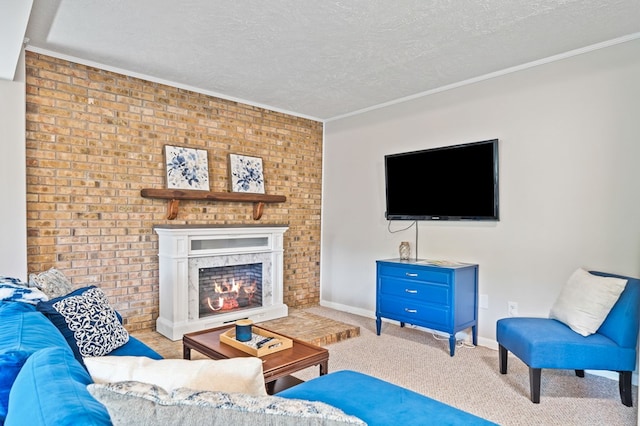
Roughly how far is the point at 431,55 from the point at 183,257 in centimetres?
278

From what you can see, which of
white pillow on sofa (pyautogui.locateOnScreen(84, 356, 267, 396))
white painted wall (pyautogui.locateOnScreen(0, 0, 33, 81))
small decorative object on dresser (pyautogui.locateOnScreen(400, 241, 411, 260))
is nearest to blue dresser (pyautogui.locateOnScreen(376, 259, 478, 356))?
small decorative object on dresser (pyautogui.locateOnScreen(400, 241, 411, 260))

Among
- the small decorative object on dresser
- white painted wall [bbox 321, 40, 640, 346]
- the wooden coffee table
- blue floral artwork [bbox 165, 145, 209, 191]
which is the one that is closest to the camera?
the wooden coffee table

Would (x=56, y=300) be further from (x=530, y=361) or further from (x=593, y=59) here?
(x=593, y=59)

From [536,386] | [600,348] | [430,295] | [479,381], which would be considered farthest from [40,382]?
[430,295]

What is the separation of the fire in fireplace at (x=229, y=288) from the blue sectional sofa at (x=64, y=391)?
1827 millimetres

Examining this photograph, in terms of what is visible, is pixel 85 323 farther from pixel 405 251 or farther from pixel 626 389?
pixel 626 389

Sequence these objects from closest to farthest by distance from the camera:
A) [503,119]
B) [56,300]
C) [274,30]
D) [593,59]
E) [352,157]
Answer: [56,300], [274,30], [593,59], [503,119], [352,157]

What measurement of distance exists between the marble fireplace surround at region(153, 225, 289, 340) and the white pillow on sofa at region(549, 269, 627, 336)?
9.02 ft

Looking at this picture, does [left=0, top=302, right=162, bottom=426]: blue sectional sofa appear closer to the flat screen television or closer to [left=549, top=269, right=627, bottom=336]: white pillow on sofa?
[left=549, top=269, right=627, bottom=336]: white pillow on sofa

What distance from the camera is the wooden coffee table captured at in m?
2.09

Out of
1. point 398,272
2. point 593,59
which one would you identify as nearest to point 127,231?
point 398,272

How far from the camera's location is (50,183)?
3283 mm

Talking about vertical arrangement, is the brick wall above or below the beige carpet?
above

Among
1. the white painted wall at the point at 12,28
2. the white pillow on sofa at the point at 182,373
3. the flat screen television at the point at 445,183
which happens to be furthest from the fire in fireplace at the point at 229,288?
the white pillow on sofa at the point at 182,373
